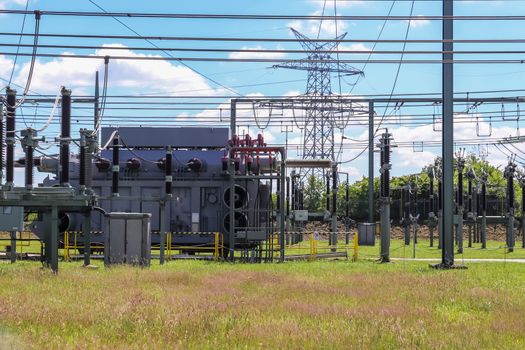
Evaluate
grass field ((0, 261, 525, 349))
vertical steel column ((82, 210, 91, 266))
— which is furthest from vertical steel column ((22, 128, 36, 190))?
vertical steel column ((82, 210, 91, 266))

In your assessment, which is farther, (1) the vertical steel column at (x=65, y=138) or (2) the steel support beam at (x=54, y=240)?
(1) the vertical steel column at (x=65, y=138)

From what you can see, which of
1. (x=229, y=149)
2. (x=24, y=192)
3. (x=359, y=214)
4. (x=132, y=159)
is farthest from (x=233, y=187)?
(x=359, y=214)

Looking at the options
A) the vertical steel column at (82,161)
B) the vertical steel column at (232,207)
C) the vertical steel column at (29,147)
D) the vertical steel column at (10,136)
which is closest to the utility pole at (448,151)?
the vertical steel column at (232,207)

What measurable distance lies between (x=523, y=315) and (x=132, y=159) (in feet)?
81.9

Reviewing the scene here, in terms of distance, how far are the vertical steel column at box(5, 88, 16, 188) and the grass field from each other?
279cm

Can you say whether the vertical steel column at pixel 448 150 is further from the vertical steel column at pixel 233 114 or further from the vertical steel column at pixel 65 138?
the vertical steel column at pixel 233 114

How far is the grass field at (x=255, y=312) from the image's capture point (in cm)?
972

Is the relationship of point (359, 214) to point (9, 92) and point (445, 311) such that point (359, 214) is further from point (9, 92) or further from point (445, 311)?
point (445, 311)

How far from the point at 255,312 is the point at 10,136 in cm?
1176

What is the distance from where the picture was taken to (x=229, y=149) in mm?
31375

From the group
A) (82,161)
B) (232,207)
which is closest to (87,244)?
(82,161)

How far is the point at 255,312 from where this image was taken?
12383 millimetres

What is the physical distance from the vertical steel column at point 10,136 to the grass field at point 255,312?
279cm

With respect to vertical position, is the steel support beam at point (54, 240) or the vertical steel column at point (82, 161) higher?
the vertical steel column at point (82, 161)
